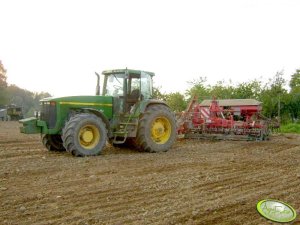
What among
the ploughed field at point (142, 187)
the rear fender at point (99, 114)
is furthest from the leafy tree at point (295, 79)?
the rear fender at point (99, 114)

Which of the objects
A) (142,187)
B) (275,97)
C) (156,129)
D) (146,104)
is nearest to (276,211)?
(142,187)

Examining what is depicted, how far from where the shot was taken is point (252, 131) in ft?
44.2

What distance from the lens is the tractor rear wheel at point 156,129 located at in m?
9.78

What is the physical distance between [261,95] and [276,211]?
81.1 feet

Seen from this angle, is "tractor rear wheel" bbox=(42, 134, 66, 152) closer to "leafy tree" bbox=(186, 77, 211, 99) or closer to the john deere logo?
the john deere logo

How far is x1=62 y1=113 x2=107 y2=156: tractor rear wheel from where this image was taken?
845cm

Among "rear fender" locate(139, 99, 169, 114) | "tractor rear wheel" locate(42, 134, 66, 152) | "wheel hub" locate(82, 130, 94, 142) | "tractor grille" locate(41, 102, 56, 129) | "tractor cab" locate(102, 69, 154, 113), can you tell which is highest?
"tractor cab" locate(102, 69, 154, 113)

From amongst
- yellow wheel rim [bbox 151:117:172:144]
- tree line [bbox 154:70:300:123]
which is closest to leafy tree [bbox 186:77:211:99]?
tree line [bbox 154:70:300:123]

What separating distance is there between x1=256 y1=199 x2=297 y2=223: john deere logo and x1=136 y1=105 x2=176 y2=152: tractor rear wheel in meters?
5.11

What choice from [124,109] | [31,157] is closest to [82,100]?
[124,109]

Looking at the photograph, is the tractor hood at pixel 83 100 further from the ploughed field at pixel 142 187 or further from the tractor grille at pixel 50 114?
the ploughed field at pixel 142 187

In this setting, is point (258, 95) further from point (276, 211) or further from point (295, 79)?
point (276, 211)

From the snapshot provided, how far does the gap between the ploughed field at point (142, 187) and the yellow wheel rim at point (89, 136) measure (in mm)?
364

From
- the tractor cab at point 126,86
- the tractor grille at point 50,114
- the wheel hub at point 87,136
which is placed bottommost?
the wheel hub at point 87,136
